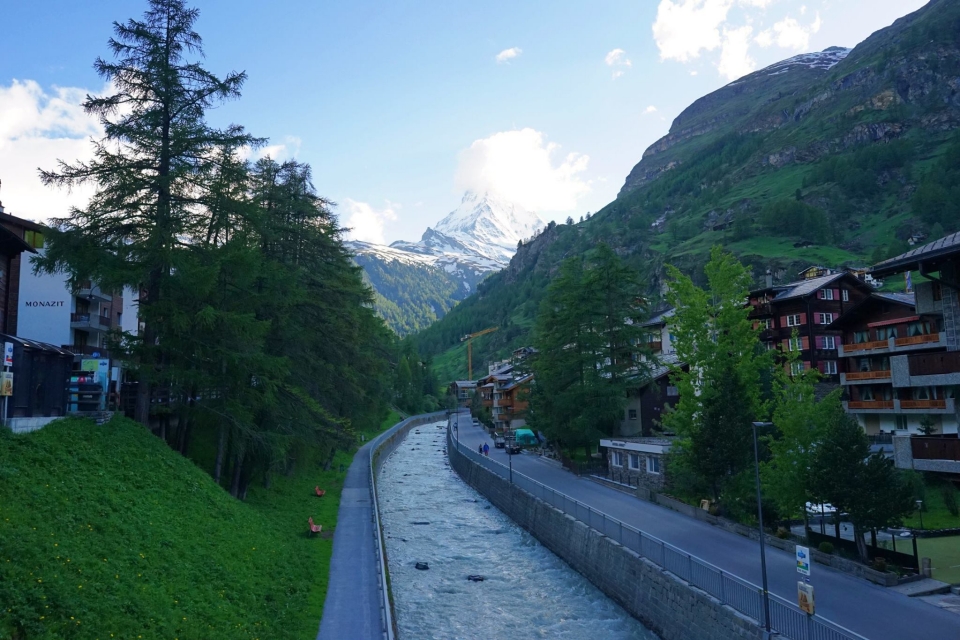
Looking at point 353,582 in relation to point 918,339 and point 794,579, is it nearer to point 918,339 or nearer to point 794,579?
point 794,579

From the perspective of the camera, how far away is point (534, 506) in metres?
40.5

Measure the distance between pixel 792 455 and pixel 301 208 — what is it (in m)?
29.1

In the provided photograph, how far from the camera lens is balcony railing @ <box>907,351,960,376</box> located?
23.9 metres

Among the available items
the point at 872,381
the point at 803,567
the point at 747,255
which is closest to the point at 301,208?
the point at 803,567

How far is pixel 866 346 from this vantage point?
48.7m

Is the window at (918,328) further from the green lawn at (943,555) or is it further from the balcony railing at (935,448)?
the balcony railing at (935,448)

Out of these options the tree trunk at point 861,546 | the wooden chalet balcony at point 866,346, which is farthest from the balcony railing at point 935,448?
the wooden chalet balcony at point 866,346

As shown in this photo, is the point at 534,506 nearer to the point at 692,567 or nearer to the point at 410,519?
the point at 410,519

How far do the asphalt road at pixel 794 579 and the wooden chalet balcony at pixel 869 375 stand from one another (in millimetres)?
21626

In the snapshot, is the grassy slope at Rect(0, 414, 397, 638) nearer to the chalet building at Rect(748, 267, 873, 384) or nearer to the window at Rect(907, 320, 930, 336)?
the window at Rect(907, 320, 930, 336)

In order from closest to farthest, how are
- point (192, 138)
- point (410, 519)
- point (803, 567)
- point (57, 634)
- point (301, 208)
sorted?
point (57, 634), point (803, 567), point (192, 138), point (301, 208), point (410, 519)

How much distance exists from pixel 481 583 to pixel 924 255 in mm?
23744

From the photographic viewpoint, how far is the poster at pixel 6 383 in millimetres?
22200

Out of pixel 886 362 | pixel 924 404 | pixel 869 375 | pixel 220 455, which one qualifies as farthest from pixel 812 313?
pixel 220 455
